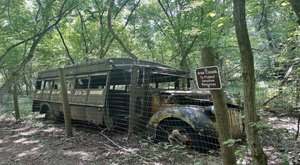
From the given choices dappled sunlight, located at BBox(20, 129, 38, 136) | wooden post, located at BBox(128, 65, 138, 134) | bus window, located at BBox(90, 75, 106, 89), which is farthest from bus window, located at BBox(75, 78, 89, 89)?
wooden post, located at BBox(128, 65, 138, 134)

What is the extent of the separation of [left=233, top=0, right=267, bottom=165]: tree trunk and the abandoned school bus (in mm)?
2114

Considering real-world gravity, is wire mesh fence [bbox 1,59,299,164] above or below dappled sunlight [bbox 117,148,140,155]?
above

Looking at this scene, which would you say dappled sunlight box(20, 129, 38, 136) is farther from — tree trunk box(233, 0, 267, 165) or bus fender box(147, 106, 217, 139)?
tree trunk box(233, 0, 267, 165)

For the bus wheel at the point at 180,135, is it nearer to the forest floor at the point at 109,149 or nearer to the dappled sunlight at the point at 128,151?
the forest floor at the point at 109,149

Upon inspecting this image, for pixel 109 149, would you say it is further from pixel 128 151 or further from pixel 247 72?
pixel 247 72

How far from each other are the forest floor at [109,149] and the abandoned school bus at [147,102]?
340 mm

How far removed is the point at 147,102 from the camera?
6980mm

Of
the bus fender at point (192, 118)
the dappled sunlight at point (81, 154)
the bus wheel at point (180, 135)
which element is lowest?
the dappled sunlight at point (81, 154)

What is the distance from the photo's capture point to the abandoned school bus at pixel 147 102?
18.6ft

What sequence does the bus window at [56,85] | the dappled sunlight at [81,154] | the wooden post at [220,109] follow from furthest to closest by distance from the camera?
the bus window at [56,85] < the dappled sunlight at [81,154] < the wooden post at [220,109]

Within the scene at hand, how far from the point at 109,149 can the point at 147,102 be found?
1.58 metres

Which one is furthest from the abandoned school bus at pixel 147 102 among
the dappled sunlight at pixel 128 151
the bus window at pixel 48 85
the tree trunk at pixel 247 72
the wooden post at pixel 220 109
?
the wooden post at pixel 220 109

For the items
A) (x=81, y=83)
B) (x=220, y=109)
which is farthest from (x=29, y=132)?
(x=220, y=109)

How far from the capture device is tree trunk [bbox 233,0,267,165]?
3.20 m
